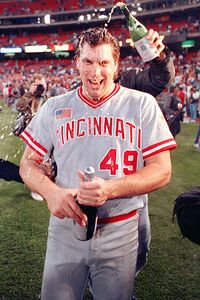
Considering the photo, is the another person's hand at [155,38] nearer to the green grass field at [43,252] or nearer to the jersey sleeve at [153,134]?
the jersey sleeve at [153,134]

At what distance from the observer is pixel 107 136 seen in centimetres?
199

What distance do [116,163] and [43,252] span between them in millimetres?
2653

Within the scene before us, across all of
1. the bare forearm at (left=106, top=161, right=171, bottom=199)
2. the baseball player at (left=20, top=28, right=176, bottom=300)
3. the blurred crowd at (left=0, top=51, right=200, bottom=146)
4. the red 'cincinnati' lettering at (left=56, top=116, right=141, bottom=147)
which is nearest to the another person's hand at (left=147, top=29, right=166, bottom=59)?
the blurred crowd at (left=0, top=51, right=200, bottom=146)

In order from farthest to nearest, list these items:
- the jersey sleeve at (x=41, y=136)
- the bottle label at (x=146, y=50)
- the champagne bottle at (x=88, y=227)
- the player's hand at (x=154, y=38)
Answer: the bottle label at (x=146, y=50) < the player's hand at (x=154, y=38) < the jersey sleeve at (x=41, y=136) < the champagne bottle at (x=88, y=227)

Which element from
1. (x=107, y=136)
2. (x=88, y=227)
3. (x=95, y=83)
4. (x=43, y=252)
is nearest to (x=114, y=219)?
(x=88, y=227)

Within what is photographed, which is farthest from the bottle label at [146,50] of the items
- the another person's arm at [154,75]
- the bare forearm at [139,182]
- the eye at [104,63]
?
the bare forearm at [139,182]

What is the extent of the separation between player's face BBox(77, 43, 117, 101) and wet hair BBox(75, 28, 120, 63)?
21mm

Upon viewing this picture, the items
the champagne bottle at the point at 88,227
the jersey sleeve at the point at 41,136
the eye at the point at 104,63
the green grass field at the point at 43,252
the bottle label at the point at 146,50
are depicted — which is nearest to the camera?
the champagne bottle at the point at 88,227

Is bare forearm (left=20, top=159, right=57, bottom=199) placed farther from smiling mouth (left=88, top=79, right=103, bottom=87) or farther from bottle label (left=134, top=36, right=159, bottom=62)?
bottle label (left=134, top=36, right=159, bottom=62)

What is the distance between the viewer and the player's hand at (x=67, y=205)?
5.59ft

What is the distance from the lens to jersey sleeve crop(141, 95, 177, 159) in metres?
1.95

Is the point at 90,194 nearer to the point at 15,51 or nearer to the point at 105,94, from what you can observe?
the point at 105,94

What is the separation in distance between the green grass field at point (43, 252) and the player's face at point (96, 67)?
2.23 m

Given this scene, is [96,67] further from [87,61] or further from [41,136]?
[41,136]
